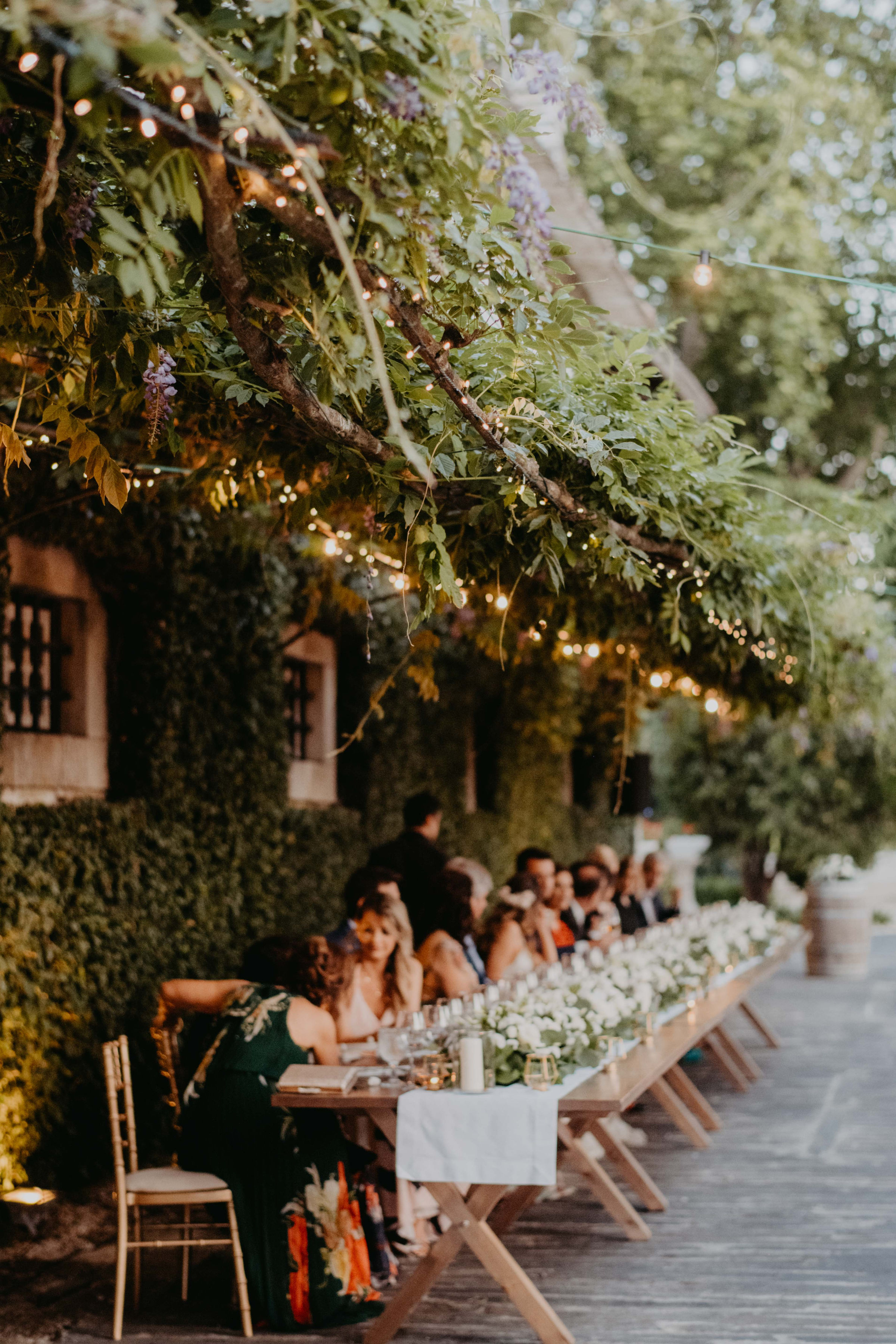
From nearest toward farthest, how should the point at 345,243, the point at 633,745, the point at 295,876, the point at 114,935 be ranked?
the point at 345,243
the point at 114,935
the point at 295,876
the point at 633,745

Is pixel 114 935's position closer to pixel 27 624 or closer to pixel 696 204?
pixel 27 624

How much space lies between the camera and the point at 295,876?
8.47m

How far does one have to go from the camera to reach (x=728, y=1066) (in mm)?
9602

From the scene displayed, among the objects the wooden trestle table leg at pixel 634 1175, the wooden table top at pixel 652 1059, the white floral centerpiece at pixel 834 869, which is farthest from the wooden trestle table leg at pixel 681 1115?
the white floral centerpiece at pixel 834 869

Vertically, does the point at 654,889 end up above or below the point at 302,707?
below

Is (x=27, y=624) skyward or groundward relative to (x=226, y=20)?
groundward

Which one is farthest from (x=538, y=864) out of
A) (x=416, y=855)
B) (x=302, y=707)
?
(x=302, y=707)

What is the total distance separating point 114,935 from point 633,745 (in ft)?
18.6

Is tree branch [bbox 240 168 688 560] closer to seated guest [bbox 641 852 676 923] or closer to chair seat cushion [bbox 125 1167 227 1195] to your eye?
chair seat cushion [bbox 125 1167 227 1195]

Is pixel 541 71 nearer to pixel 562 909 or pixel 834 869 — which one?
pixel 562 909

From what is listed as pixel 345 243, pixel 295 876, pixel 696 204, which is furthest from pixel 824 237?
pixel 345 243

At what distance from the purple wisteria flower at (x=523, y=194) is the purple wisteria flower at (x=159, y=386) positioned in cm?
92

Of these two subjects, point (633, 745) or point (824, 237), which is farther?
point (824, 237)

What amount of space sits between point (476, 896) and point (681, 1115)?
1.75 m
